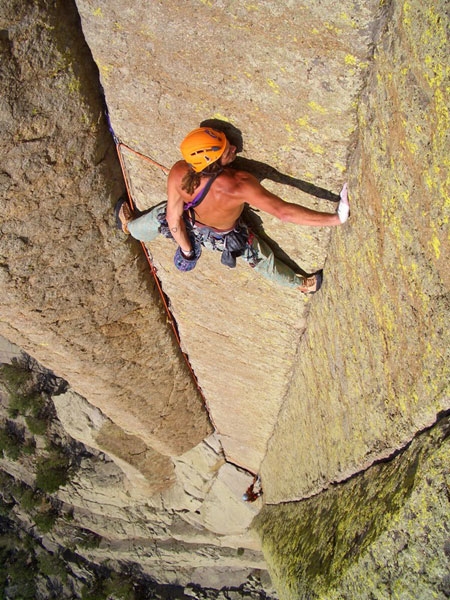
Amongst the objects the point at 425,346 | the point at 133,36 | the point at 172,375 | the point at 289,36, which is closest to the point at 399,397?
the point at 425,346

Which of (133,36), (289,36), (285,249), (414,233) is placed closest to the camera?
(414,233)

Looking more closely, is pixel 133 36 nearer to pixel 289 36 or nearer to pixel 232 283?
pixel 289 36

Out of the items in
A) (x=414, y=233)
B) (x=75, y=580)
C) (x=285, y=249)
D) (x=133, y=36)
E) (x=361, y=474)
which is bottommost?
(x=75, y=580)

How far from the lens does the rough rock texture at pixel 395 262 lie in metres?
1.88

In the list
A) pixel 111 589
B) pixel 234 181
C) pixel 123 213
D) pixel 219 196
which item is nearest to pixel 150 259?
pixel 123 213

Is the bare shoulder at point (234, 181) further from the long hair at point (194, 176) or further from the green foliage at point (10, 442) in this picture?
the green foliage at point (10, 442)

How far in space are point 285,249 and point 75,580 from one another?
10095 millimetres

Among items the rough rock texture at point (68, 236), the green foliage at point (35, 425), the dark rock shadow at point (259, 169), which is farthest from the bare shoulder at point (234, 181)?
the green foliage at point (35, 425)

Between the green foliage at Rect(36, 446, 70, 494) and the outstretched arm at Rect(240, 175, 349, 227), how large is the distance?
8225 millimetres

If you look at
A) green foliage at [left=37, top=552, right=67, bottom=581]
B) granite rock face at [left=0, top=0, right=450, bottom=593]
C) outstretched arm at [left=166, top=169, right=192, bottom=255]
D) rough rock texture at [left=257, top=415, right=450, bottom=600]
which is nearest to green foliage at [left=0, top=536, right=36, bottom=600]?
green foliage at [left=37, top=552, right=67, bottom=581]

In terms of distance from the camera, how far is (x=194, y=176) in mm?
2961

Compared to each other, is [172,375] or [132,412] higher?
[172,375]

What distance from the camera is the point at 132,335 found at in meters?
5.04

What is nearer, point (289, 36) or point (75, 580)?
point (289, 36)
